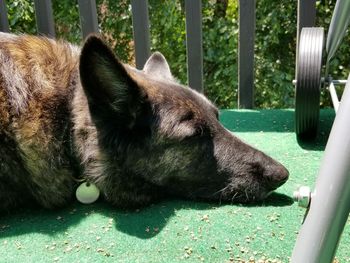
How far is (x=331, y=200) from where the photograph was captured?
92 cm

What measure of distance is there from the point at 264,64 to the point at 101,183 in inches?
143

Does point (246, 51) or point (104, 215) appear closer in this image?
point (104, 215)

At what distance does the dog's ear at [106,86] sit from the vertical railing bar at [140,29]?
79.8 inches

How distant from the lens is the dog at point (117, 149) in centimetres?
215

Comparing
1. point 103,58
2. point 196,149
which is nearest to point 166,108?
point 196,149

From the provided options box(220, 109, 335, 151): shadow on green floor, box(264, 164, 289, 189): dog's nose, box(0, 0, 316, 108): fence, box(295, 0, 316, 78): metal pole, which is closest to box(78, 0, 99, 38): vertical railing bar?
box(0, 0, 316, 108): fence

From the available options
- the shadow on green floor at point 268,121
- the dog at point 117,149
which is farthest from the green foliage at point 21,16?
the dog at point 117,149

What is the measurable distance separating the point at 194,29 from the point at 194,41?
11cm

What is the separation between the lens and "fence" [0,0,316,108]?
3.84 m

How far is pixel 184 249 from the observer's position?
1802 millimetres

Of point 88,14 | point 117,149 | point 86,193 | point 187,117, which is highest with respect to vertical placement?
point 88,14

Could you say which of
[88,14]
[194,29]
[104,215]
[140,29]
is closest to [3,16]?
[88,14]

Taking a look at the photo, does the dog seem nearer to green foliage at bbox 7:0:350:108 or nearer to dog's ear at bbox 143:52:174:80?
dog's ear at bbox 143:52:174:80

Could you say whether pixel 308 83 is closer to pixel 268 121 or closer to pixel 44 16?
pixel 268 121
